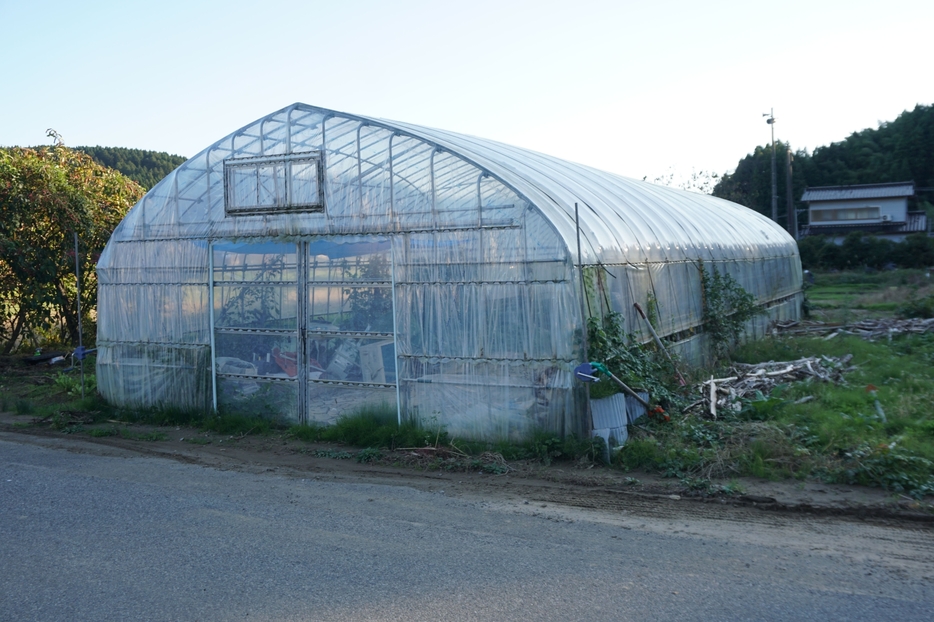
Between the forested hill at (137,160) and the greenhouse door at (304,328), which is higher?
the forested hill at (137,160)

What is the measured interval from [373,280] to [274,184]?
2172mm

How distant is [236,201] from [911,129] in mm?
51983

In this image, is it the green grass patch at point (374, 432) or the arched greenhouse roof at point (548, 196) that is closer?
the green grass patch at point (374, 432)

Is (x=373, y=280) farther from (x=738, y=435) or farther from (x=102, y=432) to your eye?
(x=738, y=435)

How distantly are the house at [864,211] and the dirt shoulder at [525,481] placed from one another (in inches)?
1597

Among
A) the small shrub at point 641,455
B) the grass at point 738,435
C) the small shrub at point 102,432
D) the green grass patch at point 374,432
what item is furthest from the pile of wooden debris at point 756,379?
the small shrub at point 102,432

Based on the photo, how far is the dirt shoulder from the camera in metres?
6.49

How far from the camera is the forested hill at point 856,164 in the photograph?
4769 centimetres

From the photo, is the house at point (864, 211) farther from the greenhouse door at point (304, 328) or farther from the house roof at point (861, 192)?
the greenhouse door at point (304, 328)

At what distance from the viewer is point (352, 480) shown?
795 cm

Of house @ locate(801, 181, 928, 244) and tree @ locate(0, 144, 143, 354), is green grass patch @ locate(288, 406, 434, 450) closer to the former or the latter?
tree @ locate(0, 144, 143, 354)

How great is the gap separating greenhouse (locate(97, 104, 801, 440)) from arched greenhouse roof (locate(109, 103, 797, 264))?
0.12ft

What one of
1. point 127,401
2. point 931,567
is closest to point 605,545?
point 931,567

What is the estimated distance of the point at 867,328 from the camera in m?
16.2
